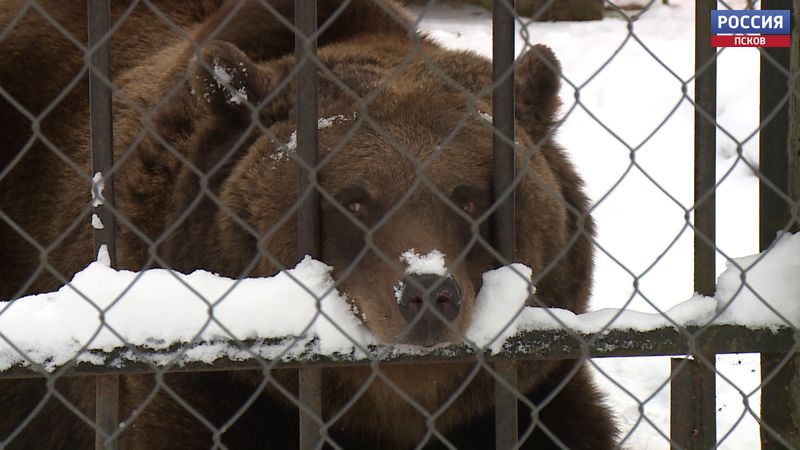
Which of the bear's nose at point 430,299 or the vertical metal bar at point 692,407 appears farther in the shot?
the vertical metal bar at point 692,407

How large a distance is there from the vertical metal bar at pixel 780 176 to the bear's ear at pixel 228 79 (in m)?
1.41

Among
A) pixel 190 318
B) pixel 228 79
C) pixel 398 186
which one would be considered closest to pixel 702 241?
pixel 398 186

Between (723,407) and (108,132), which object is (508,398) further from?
(723,407)

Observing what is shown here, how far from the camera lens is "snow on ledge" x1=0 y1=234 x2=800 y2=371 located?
273 cm

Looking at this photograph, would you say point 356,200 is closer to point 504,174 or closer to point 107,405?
point 504,174

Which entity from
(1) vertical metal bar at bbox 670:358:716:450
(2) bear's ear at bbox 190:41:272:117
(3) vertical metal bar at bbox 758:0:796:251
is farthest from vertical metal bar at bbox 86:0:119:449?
(3) vertical metal bar at bbox 758:0:796:251

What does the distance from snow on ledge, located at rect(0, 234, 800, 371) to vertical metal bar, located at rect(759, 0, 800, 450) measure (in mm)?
214

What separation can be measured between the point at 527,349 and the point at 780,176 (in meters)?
0.79

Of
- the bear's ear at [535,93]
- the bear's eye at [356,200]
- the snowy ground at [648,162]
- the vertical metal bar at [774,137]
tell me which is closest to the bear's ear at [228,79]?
the bear's eye at [356,200]

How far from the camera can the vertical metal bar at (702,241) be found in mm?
2912

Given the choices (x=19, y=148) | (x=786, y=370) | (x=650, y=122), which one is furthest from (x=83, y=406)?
(x=650, y=122)

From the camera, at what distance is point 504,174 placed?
2924 millimetres

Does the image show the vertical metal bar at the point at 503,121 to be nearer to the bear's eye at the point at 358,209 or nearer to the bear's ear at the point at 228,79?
the bear's eye at the point at 358,209

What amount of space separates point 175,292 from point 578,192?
5.96 ft
